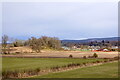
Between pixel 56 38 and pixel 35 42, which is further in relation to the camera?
pixel 56 38

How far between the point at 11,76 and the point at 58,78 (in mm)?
5086

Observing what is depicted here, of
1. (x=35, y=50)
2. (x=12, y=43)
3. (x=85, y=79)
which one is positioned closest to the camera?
(x=85, y=79)

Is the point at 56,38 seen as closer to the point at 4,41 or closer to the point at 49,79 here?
Answer: the point at 4,41

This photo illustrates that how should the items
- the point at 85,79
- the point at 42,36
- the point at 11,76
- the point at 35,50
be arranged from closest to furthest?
1. the point at 85,79
2. the point at 11,76
3. the point at 35,50
4. the point at 42,36

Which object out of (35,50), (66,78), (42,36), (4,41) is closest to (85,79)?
(66,78)

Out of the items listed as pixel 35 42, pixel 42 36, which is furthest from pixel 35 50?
pixel 42 36

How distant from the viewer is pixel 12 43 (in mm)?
113312

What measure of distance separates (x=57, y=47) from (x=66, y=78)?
96447 millimetres

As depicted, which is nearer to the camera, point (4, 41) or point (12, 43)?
point (4, 41)

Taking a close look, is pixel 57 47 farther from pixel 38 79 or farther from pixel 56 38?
pixel 38 79

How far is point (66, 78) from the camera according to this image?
17.2 metres

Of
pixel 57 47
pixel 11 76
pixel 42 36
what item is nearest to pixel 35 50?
pixel 57 47

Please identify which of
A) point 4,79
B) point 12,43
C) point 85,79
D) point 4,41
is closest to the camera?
point 85,79

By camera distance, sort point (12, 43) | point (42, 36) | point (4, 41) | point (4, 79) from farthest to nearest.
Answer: point (42, 36), point (12, 43), point (4, 41), point (4, 79)
